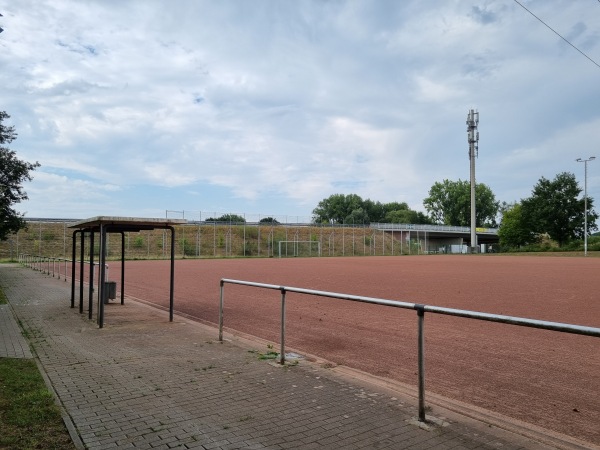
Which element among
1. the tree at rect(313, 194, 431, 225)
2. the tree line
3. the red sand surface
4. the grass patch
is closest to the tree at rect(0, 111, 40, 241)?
the red sand surface

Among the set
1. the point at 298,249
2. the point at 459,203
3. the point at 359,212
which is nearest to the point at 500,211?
the point at 459,203

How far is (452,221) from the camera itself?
4978 inches

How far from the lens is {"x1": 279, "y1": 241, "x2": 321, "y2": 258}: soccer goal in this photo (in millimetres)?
63281

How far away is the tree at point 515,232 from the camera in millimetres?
90812

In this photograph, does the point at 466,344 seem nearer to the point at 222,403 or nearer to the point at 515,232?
the point at 222,403

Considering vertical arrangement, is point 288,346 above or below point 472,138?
below

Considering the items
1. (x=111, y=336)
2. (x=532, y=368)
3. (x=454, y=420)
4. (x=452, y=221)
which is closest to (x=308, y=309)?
(x=111, y=336)

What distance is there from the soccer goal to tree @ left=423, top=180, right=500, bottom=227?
68.0 metres

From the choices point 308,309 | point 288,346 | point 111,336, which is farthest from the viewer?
point 308,309

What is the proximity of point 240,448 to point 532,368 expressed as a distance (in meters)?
4.48

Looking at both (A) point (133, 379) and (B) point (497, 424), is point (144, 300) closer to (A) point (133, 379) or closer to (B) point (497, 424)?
(A) point (133, 379)

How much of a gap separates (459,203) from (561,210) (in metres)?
39.7

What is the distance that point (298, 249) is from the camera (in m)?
64.8

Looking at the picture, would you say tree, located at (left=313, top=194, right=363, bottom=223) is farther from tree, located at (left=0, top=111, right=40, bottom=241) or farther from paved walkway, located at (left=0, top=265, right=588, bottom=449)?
paved walkway, located at (left=0, top=265, right=588, bottom=449)
